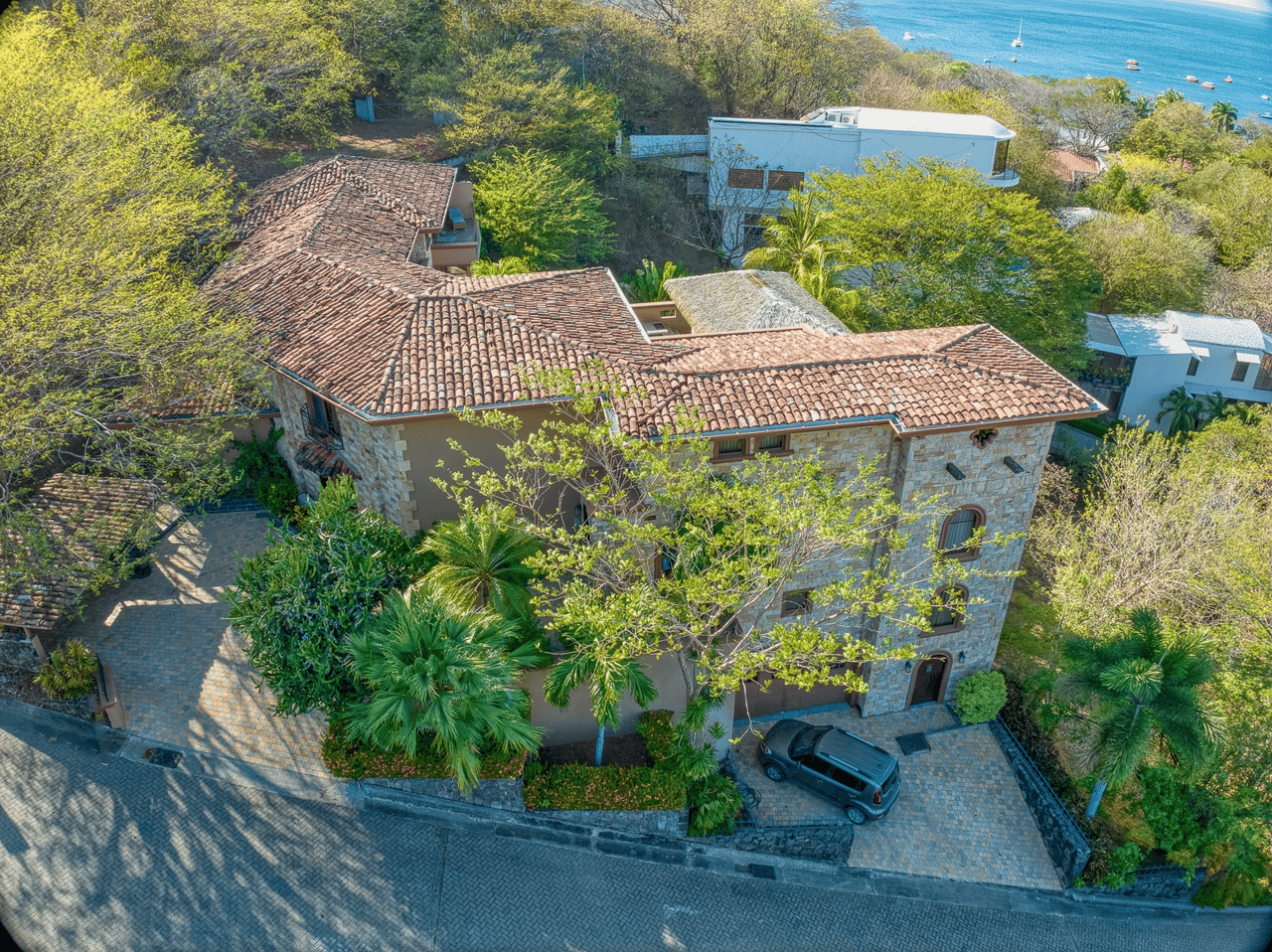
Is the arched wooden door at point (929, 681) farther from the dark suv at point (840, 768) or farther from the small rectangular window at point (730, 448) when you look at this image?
the small rectangular window at point (730, 448)

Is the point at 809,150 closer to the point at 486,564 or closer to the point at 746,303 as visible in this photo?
the point at 746,303

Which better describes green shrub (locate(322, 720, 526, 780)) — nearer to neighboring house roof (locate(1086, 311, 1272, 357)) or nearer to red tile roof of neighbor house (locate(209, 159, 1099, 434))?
red tile roof of neighbor house (locate(209, 159, 1099, 434))

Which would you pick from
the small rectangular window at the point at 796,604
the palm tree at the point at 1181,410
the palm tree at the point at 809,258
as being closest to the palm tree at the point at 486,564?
the small rectangular window at the point at 796,604

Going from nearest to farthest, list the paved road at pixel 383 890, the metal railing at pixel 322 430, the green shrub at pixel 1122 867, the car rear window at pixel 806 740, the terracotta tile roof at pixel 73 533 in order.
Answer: the paved road at pixel 383 890, the terracotta tile roof at pixel 73 533, the green shrub at pixel 1122 867, the car rear window at pixel 806 740, the metal railing at pixel 322 430

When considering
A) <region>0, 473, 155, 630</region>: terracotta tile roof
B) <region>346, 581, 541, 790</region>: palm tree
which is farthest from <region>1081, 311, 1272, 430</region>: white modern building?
<region>0, 473, 155, 630</region>: terracotta tile roof

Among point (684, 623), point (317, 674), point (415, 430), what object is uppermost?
point (415, 430)

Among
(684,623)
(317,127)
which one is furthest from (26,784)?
(317,127)

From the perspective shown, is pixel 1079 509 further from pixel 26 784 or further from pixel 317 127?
pixel 317 127
